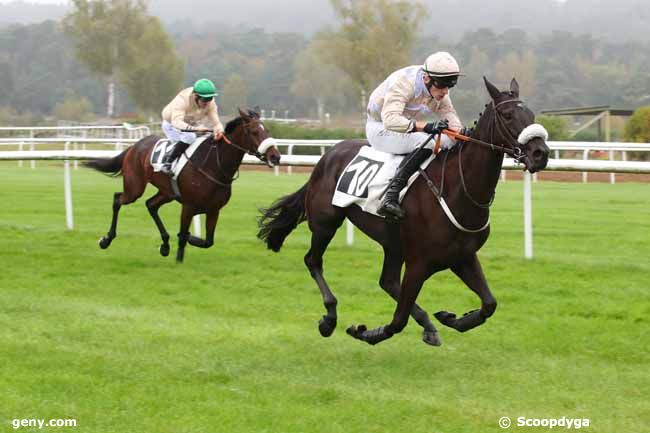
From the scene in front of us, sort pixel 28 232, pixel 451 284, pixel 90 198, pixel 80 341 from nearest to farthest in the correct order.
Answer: pixel 80 341
pixel 451 284
pixel 28 232
pixel 90 198

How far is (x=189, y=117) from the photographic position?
31.5 ft

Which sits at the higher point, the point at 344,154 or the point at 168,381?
the point at 344,154

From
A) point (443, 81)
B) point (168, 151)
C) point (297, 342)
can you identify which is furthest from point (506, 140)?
point (168, 151)

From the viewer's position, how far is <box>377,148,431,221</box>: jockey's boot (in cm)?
541

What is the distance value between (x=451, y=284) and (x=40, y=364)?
3.51 metres

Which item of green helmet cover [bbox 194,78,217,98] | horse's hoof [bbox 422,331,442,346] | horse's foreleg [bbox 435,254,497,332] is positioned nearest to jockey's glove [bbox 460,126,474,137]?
horse's foreleg [bbox 435,254,497,332]

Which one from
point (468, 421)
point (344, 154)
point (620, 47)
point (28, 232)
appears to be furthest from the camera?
point (620, 47)

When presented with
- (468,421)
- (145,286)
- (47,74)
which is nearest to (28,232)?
(145,286)

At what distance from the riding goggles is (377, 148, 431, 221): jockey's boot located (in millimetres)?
367

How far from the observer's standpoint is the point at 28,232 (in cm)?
1102

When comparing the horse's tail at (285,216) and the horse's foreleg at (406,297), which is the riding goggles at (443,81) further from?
the horse's tail at (285,216)

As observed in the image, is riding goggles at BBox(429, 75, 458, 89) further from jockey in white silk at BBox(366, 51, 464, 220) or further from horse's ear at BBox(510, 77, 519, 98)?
horse's ear at BBox(510, 77, 519, 98)

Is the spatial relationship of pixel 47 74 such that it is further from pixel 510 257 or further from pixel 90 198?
pixel 510 257

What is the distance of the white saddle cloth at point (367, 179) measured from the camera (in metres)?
5.64
